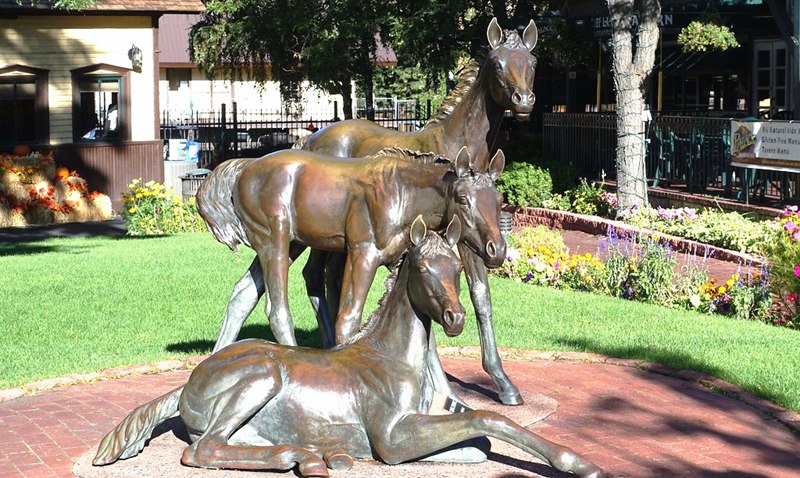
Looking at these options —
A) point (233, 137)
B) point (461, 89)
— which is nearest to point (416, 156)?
point (461, 89)

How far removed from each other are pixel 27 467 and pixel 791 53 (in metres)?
21.0

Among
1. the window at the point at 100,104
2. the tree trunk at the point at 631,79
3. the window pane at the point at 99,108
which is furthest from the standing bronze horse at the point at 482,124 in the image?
the window pane at the point at 99,108

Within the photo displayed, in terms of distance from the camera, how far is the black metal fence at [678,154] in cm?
1873

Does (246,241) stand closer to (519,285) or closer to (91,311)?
(91,311)

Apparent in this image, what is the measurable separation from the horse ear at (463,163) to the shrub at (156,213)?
14.2m

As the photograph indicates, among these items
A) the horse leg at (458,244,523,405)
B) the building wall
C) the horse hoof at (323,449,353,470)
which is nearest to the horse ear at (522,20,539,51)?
the horse leg at (458,244,523,405)

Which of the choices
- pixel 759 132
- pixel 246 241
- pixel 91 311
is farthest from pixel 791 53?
pixel 246 241

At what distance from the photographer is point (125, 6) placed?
81.5 feet

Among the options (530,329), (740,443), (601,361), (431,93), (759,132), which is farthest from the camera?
(431,93)

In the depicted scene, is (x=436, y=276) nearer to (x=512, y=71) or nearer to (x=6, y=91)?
(x=512, y=71)

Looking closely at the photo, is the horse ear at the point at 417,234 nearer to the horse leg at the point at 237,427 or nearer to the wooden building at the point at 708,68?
the horse leg at the point at 237,427

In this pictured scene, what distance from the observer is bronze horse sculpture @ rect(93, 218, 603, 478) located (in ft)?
20.0

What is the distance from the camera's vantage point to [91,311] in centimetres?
1249

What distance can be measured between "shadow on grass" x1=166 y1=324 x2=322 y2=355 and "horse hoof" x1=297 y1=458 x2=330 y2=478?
4.00 meters
